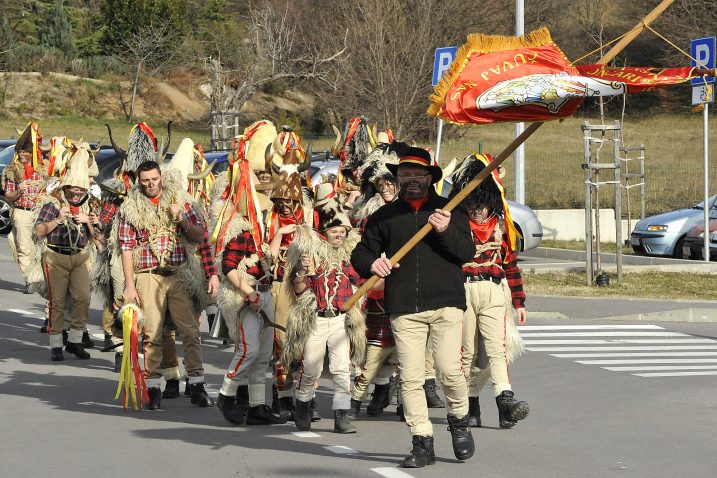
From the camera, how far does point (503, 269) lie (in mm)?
9617

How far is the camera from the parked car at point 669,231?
83.2ft

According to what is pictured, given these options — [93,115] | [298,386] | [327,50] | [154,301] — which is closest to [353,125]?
[154,301]

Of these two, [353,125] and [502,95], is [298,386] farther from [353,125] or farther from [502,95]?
[353,125]

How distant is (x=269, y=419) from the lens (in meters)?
9.79

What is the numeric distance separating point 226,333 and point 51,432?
1530mm

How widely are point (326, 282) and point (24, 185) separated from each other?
29.0ft

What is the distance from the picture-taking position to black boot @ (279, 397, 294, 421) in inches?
391

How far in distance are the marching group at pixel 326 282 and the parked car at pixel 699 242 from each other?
14162 mm

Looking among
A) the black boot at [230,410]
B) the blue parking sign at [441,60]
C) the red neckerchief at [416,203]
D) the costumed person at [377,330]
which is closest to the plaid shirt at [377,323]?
the costumed person at [377,330]

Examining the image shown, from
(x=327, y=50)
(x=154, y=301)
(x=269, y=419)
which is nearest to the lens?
(x=269, y=419)

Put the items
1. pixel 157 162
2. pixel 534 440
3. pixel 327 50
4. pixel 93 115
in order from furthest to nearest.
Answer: pixel 93 115, pixel 327 50, pixel 157 162, pixel 534 440

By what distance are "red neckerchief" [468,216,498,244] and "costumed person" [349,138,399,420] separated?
26.4 inches

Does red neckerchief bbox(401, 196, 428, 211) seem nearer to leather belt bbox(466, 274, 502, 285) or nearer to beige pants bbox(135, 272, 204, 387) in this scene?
leather belt bbox(466, 274, 502, 285)

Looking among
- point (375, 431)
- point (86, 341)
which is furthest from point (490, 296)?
point (86, 341)
